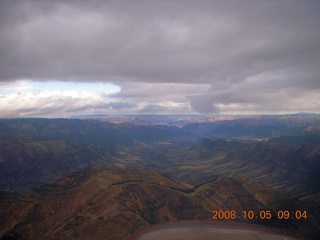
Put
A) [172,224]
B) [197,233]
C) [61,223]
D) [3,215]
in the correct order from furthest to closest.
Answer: [3,215] < [61,223] < [172,224] < [197,233]

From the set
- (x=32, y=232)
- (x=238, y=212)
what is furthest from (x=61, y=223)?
(x=238, y=212)

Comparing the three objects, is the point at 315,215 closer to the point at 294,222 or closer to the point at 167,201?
the point at 294,222
